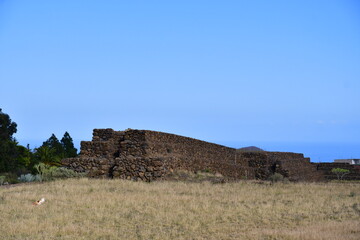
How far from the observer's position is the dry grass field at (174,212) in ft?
39.1

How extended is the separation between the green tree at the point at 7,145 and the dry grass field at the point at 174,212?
79.4 ft

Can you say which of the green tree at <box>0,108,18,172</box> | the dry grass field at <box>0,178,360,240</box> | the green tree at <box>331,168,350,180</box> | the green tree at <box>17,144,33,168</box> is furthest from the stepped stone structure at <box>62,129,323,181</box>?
the green tree at <box>17,144,33,168</box>

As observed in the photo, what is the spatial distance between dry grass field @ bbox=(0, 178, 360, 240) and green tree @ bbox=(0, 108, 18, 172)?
24206mm

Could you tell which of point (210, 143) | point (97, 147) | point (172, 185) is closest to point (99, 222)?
point (172, 185)

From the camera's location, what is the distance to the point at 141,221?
44.2 ft

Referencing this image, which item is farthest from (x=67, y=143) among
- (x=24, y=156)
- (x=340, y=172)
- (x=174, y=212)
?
(x=174, y=212)

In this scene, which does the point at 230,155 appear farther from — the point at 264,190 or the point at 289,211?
the point at 289,211

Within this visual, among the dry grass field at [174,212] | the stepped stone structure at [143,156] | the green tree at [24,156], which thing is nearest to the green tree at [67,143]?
the green tree at [24,156]

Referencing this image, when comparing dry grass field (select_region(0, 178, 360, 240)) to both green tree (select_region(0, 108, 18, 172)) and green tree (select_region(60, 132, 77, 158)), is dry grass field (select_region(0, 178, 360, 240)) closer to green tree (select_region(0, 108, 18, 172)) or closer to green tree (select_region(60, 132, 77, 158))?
green tree (select_region(0, 108, 18, 172))

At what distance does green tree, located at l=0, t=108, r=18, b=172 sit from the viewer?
4299 cm

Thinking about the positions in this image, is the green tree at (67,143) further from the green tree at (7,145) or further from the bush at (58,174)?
the bush at (58,174)

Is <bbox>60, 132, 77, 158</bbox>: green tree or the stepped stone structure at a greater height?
<bbox>60, 132, 77, 158</bbox>: green tree

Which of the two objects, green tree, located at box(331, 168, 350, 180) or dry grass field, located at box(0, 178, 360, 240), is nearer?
dry grass field, located at box(0, 178, 360, 240)

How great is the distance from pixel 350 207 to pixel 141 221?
24.1 feet
